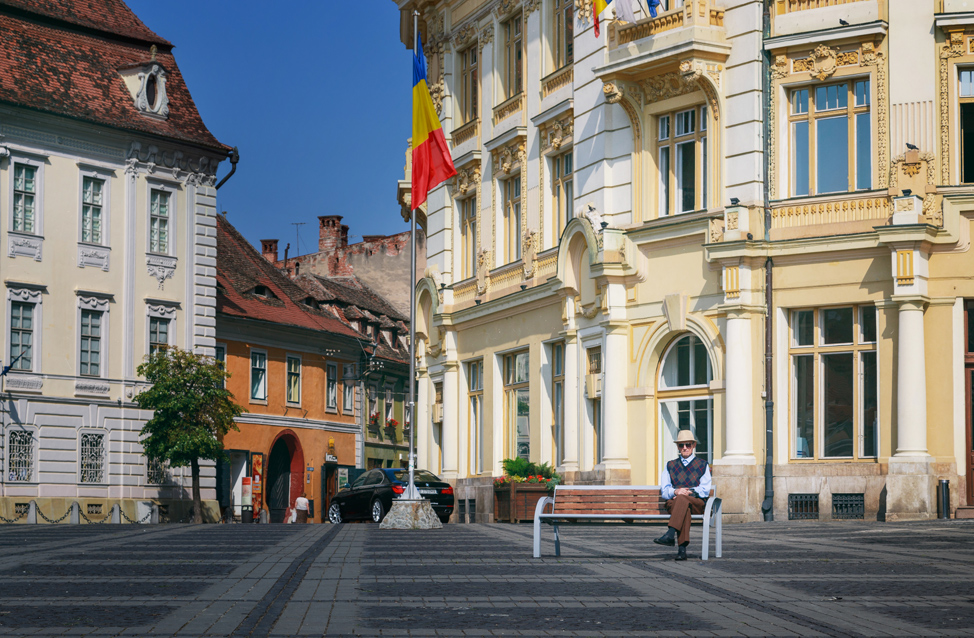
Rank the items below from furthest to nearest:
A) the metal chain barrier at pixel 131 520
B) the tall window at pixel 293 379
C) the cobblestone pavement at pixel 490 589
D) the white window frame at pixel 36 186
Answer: the tall window at pixel 293 379 < the metal chain barrier at pixel 131 520 < the white window frame at pixel 36 186 < the cobblestone pavement at pixel 490 589

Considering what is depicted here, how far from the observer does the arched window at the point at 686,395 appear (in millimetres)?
28594

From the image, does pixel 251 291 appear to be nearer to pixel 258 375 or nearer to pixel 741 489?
pixel 258 375

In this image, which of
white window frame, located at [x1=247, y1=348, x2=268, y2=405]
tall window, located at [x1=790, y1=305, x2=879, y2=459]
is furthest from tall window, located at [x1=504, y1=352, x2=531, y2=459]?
white window frame, located at [x1=247, y1=348, x2=268, y2=405]

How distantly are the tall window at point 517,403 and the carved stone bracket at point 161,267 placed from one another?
48.8ft

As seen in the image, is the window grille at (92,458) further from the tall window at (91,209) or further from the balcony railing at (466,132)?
the balcony railing at (466,132)

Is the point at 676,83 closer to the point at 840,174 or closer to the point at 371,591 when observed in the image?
the point at 840,174

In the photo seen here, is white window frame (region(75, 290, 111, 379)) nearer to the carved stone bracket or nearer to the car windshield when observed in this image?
the carved stone bracket

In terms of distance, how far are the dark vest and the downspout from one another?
12147 millimetres

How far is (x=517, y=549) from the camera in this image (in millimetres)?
17141

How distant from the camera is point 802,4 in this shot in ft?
90.0

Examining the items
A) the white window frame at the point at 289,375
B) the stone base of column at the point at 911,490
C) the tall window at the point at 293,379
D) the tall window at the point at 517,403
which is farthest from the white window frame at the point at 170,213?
the stone base of column at the point at 911,490

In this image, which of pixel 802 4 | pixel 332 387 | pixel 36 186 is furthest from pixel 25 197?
pixel 802 4

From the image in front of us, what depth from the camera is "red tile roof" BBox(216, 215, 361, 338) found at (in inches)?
2132

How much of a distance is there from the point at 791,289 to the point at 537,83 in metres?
9.54
